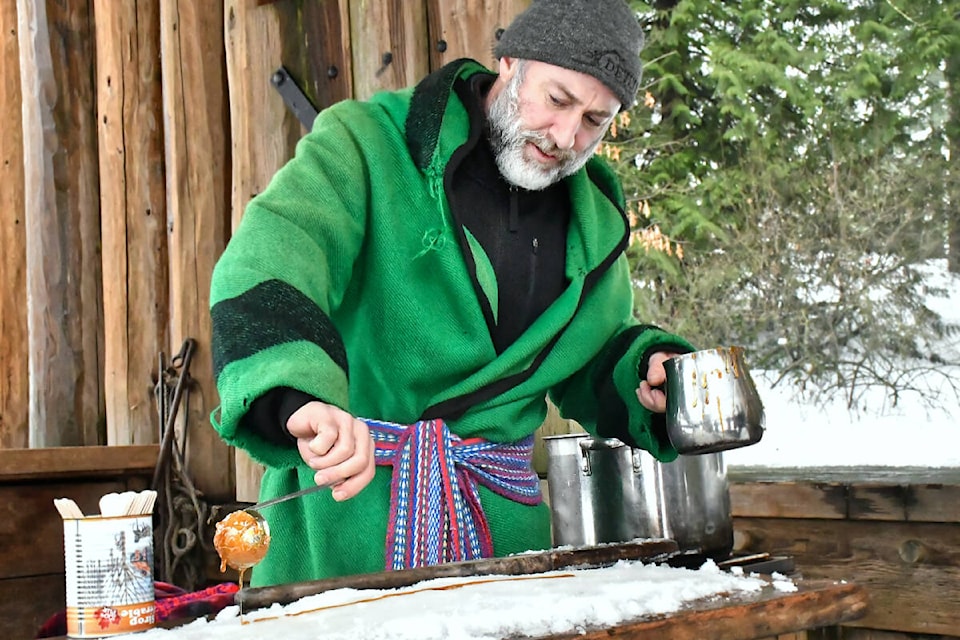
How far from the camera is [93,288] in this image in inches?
178

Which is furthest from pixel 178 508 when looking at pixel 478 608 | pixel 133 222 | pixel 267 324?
pixel 478 608

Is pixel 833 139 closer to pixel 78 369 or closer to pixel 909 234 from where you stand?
pixel 909 234

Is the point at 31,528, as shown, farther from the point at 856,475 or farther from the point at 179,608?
the point at 856,475

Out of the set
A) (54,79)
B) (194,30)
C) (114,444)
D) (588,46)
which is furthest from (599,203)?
(54,79)

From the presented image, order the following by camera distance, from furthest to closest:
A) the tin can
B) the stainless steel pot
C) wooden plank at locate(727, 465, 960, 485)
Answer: wooden plank at locate(727, 465, 960, 485) → the stainless steel pot → the tin can

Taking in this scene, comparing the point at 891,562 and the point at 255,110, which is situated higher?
the point at 255,110

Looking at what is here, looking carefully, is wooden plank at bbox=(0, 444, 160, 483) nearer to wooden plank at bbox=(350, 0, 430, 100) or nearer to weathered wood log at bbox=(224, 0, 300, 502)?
weathered wood log at bbox=(224, 0, 300, 502)

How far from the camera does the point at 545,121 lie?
2287mm

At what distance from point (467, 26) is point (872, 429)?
1.83m

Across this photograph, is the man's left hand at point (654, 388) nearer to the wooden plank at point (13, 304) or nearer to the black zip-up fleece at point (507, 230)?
the black zip-up fleece at point (507, 230)

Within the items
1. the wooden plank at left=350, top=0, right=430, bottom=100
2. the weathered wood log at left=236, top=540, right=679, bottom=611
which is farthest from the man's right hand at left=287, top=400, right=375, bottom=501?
the wooden plank at left=350, top=0, right=430, bottom=100

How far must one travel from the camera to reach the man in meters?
2.12

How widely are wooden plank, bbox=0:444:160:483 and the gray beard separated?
219 cm

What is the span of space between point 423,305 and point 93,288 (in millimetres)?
2754
